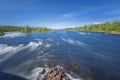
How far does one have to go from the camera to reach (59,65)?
31609 mm

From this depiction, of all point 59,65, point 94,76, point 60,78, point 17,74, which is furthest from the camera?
point 59,65

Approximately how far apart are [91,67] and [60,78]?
939cm

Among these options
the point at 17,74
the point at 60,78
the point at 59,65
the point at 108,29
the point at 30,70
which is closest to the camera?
the point at 60,78

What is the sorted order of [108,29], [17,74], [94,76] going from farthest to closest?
[108,29], [17,74], [94,76]

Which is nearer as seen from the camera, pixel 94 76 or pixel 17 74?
pixel 94 76

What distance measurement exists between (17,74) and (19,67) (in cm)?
425

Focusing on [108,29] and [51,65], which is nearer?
[51,65]

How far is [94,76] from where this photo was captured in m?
25.7

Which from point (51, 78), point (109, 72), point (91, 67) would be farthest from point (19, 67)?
point (109, 72)

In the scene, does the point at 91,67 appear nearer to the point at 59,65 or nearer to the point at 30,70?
the point at 59,65

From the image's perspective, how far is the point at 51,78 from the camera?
23.2 m

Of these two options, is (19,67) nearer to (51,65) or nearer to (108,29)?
(51,65)

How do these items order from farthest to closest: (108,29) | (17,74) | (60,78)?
(108,29), (17,74), (60,78)

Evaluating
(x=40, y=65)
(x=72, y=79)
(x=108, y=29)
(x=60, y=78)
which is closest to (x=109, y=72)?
(x=72, y=79)
